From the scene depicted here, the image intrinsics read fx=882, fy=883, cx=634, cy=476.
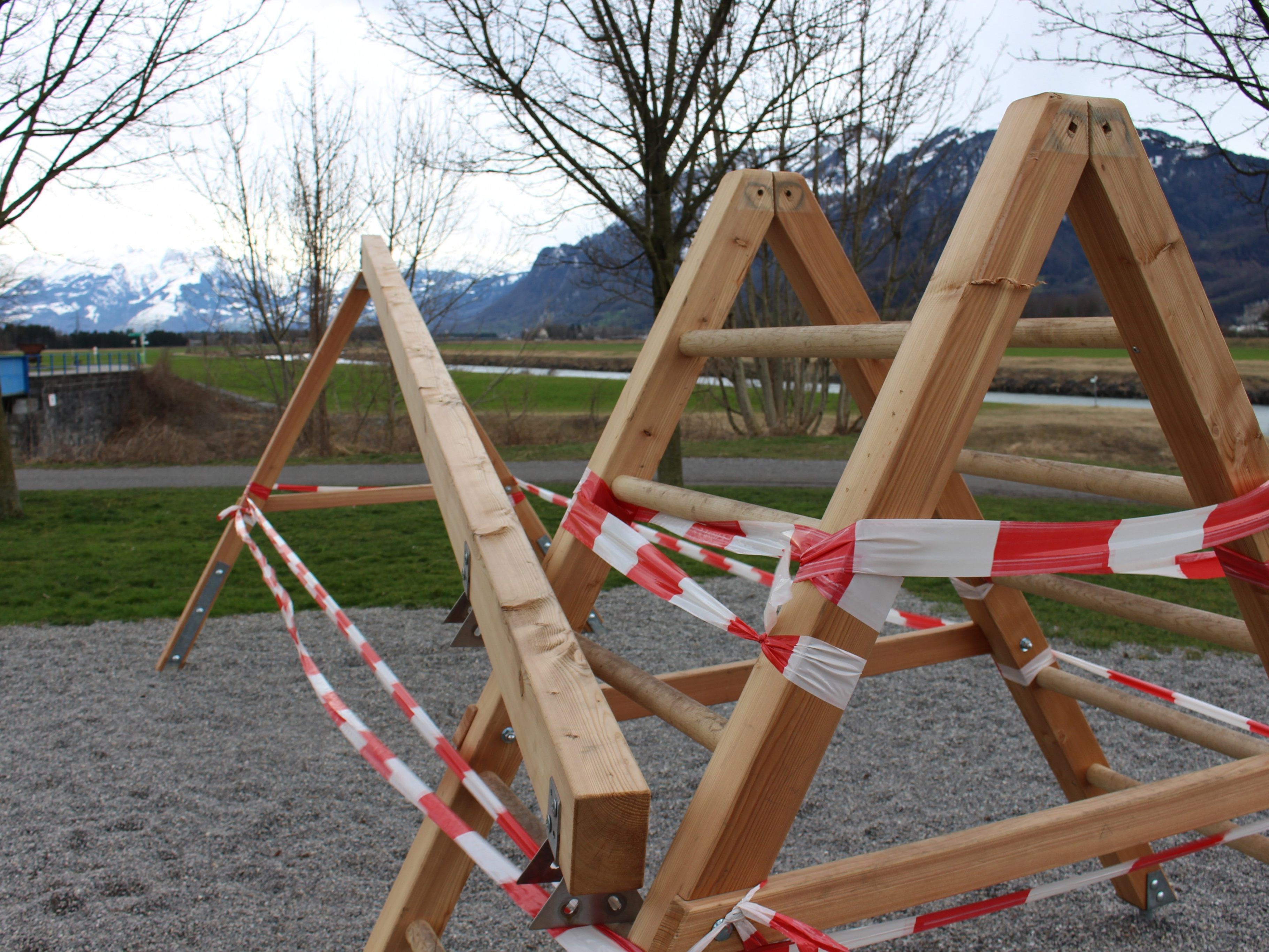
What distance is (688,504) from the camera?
1.52 metres

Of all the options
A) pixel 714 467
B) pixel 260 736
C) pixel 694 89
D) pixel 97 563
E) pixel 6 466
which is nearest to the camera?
pixel 260 736

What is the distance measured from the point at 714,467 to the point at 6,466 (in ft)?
28.2

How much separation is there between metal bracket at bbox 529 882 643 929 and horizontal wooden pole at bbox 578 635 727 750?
0.78 feet

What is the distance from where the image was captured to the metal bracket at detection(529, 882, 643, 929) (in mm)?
1052

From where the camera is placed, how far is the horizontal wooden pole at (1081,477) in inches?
59.4

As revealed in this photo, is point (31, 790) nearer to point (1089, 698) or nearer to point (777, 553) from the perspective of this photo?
point (777, 553)

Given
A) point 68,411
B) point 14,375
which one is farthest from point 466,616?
point 68,411

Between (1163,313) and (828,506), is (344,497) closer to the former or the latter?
(828,506)

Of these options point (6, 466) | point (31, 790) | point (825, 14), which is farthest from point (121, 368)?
point (31, 790)

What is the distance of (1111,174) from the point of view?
1146 millimetres

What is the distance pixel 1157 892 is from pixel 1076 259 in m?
147

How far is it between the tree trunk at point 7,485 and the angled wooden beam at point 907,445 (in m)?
10.1

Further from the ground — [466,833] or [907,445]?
[907,445]

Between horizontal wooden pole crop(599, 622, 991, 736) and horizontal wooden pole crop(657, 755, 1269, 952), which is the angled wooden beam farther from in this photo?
horizontal wooden pole crop(599, 622, 991, 736)
